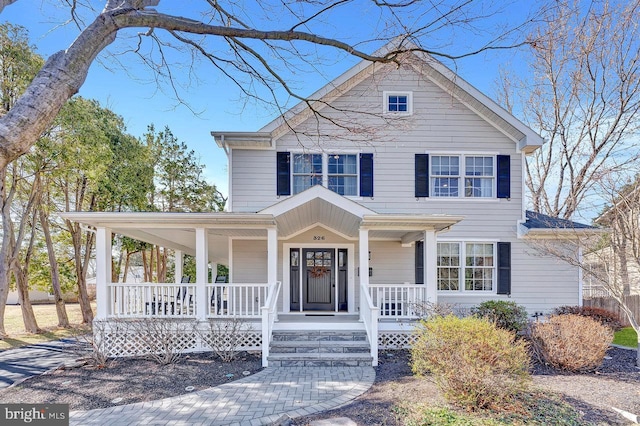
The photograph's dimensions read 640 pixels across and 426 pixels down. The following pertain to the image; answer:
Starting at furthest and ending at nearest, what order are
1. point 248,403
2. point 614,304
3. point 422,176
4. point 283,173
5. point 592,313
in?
point 614,304 → point 422,176 → point 283,173 → point 592,313 → point 248,403

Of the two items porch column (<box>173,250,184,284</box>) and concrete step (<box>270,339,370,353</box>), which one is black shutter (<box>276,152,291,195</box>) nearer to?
concrete step (<box>270,339,370,353</box>)

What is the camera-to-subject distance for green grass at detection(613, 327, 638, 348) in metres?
8.98

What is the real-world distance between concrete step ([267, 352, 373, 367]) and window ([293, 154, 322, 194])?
513 cm

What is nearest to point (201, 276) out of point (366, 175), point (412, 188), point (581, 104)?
point (366, 175)

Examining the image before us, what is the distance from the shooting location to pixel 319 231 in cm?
1044

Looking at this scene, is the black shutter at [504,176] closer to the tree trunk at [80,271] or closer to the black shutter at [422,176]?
the black shutter at [422,176]

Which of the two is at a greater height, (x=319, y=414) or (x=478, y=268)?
(x=478, y=268)

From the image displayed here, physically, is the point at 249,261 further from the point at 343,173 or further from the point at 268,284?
the point at 343,173

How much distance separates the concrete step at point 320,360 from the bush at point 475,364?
7.47 feet

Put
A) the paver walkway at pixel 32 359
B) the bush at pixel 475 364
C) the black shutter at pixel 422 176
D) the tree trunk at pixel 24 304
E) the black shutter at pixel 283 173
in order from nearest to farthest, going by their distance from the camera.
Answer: the bush at pixel 475 364
the paver walkway at pixel 32 359
the black shutter at pixel 283 173
the black shutter at pixel 422 176
the tree trunk at pixel 24 304

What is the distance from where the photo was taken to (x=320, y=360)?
697cm

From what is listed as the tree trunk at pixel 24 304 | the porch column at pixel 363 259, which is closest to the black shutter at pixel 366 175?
the porch column at pixel 363 259

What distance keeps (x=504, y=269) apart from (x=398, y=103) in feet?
20.2

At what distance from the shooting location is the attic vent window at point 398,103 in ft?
35.6
